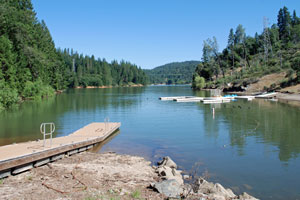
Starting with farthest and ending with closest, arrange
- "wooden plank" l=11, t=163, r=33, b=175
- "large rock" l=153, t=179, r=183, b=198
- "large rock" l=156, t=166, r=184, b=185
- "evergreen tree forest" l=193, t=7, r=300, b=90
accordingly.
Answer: "evergreen tree forest" l=193, t=7, r=300, b=90, "large rock" l=156, t=166, r=184, b=185, "wooden plank" l=11, t=163, r=33, b=175, "large rock" l=153, t=179, r=183, b=198

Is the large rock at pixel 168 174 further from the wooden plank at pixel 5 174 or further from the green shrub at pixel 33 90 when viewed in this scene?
the green shrub at pixel 33 90

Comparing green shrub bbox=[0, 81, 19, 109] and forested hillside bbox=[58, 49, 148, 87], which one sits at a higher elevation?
forested hillside bbox=[58, 49, 148, 87]

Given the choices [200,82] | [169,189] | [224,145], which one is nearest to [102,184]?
[169,189]

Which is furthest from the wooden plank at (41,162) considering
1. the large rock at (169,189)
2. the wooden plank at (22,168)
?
the large rock at (169,189)

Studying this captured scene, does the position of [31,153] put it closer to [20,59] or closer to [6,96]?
[6,96]

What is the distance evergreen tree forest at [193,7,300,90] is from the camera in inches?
3679

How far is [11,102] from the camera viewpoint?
38.7 meters

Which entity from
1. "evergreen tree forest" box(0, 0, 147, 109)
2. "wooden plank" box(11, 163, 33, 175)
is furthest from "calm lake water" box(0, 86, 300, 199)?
"evergreen tree forest" box(0, 0, 147, 109)

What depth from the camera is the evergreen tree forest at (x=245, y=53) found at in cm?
9344

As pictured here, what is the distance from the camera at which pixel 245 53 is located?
112188mm

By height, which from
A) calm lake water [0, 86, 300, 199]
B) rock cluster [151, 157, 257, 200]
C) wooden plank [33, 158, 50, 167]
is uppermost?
wooden plank [33, 158, 50, 167]

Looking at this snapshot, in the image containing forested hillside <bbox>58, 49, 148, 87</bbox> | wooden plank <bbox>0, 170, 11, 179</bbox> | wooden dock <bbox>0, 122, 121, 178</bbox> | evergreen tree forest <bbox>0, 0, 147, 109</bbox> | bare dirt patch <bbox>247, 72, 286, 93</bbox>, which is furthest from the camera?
forested hillside <bbox>58, 49, 148, 87</bbox>

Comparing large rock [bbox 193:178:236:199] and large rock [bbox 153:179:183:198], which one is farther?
large rock [bbox 193:178:236:199]

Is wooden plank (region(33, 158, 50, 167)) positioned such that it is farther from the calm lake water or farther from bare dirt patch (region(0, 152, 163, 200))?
the calm lake water
